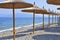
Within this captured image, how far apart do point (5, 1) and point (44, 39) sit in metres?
3.18

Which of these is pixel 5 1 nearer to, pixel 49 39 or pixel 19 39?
pixel 19 39

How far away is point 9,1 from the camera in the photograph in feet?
19.0

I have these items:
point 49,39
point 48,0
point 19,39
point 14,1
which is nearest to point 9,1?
point 14,1

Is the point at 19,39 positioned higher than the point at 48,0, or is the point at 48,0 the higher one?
the point at 48,0

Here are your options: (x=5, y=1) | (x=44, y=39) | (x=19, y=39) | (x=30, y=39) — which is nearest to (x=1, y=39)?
(x=19, y=39)

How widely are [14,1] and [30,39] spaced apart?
291 cm

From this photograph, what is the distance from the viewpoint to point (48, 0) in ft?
23.8

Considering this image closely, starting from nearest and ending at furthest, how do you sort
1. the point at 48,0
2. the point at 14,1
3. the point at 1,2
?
1. the point at 14,1
2. the point at 1,2
3. the point at 48,0

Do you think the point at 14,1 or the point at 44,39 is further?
the point at 44,39

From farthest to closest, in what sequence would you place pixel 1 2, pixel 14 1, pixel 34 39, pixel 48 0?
pixel 34 39, pixel 48 0, pixel 1 2, pixel 14 1

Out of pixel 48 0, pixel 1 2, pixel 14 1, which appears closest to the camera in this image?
pixel 14 1

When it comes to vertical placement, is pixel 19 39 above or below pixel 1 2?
below

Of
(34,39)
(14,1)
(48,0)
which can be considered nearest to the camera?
(14,1)

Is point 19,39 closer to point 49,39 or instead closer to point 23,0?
point 49,39
